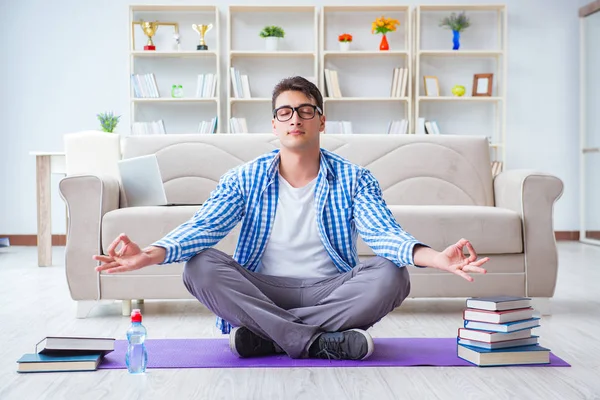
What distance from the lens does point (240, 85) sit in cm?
643

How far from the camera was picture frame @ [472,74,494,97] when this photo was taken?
651 cm

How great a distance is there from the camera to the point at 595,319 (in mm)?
2961

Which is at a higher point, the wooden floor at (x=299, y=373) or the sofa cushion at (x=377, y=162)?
the sofa cushion at (x=377, y=162)

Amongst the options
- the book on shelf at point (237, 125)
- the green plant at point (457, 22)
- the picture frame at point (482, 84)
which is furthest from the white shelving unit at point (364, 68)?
the book on shelf at point (237, 125)

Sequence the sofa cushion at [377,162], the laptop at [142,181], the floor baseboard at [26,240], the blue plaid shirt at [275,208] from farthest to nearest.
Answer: the floor baseboard at [26,240]
the sofa cushion at [377,162]
the laptop at [142,181]
the blue plaid shirt at [275,208]

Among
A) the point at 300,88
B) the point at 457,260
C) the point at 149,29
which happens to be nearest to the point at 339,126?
the point at 149,29

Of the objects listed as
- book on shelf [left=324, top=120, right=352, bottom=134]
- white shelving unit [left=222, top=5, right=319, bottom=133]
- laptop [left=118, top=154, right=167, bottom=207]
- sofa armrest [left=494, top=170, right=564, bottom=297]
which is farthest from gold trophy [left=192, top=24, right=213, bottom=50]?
sofa armrest [left=494, top=170, right=564, bottom=297]

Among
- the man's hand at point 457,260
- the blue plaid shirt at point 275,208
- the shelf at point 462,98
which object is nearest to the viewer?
the man's hand at point 457,260

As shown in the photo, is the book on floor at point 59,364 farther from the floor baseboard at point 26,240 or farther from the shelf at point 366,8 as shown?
the shelf at point 366,8

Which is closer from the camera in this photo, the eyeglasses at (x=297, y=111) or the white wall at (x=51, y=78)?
the eyeglasses at (x=297, y=111)

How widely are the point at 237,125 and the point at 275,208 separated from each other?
13.5 ft

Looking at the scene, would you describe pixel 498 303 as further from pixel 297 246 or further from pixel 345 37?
pixel 345 37

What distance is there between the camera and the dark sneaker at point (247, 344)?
219 cm

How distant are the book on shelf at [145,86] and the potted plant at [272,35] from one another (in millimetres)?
1020
